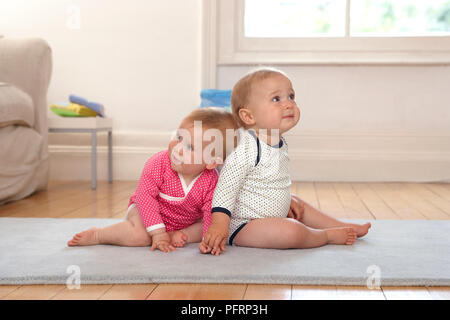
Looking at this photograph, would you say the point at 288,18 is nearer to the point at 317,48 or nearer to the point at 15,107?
the point at 317,48

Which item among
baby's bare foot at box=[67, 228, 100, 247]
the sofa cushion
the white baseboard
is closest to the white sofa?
the sofa cushion

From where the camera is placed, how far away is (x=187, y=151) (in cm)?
129

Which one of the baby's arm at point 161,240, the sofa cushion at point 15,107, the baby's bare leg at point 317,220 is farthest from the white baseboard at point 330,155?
the baby's arm at point 161,240

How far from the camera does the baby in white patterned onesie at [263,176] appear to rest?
127 cm

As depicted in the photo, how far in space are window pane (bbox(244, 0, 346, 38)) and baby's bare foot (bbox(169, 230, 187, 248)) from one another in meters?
1.78

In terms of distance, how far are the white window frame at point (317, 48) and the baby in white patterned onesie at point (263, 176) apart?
1576 millimetres

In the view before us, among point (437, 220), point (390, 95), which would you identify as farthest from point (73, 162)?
point (437, 220)

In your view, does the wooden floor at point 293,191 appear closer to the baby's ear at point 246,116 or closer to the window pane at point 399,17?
the baby's ear at point 246,116

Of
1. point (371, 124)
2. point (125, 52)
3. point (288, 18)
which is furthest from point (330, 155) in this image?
point (125, 52)

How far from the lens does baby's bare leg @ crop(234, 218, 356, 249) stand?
49.7 inches

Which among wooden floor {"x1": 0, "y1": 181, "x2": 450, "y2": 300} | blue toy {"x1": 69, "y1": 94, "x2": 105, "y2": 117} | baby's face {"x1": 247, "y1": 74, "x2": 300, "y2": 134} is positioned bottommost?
wooden floor {"x1": 0, "y1": 181, "x2": 450, "y2": 300}

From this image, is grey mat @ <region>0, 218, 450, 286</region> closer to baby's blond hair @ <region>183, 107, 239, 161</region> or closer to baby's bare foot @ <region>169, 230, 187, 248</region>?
baby's bare foot @ <region>169, 230, 187, 248</region>
